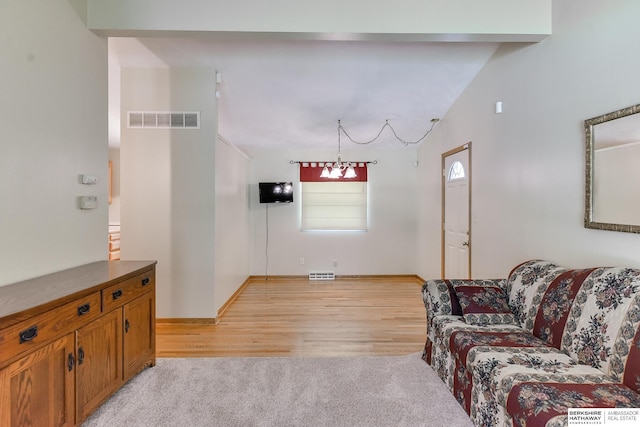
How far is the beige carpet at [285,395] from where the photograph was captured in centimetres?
190

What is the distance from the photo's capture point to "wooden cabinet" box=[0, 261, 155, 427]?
1.35m

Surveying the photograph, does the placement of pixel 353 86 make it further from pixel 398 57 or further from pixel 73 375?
pixel 73 375

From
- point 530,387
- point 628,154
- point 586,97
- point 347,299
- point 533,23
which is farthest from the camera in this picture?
point 347,299

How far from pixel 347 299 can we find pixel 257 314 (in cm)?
130

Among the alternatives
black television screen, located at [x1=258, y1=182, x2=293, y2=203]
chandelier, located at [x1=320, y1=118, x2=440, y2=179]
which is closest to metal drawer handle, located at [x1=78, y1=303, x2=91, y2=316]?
chandelier, located at [x1=320, y1=118, x2=440, y2=179]

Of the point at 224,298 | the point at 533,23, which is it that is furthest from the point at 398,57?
the point at 224,298

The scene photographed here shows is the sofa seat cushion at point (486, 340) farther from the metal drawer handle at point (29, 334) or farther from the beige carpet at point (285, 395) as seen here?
the metal drawer handle at point (29, 334)

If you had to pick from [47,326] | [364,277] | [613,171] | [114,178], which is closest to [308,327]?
[47,326]

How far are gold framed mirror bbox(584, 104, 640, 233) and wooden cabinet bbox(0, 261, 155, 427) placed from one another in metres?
3.18

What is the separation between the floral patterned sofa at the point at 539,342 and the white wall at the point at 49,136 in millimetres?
2726

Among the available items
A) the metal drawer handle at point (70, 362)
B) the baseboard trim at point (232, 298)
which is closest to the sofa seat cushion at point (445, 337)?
the metal drawer handle at point (70, 362)

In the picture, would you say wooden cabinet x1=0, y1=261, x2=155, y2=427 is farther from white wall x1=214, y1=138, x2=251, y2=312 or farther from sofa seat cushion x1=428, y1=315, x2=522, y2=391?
sofa seat cushion x1=428, y1=315, x2=522, y2=391

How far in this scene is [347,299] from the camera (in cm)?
436

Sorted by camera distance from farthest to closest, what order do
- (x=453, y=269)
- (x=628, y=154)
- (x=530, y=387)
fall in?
(x=453, y=269) < (x=628, y=154) < (x=530, y=387)
